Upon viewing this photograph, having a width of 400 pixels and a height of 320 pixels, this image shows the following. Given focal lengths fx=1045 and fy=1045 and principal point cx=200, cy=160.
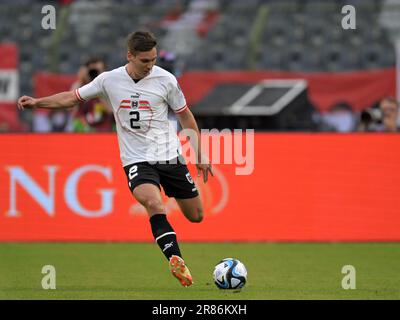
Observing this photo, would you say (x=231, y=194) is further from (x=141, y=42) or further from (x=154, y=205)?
(x=141, y=42)

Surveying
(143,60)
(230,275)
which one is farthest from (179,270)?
(143,60)

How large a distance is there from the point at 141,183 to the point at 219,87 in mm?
8573

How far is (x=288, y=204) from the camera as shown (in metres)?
13.7

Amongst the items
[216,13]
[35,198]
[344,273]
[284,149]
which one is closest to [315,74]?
[216,13]

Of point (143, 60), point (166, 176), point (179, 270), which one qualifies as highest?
point (143, 60)

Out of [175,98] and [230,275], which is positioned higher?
[175,98]

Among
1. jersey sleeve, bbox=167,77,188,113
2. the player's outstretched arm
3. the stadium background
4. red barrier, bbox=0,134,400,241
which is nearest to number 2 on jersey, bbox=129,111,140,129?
jersey sleeve, bbox=167,77,188,113

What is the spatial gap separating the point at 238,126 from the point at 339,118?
2578mm

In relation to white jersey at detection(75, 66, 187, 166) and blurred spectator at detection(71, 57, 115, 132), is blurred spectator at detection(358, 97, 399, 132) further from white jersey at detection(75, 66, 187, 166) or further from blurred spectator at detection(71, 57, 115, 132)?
white jersey at detection(75, 66, 187, 166)

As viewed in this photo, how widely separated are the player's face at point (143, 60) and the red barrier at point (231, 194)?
4790mm

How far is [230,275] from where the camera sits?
8773 millimetres

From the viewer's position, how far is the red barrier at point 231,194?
13648mm

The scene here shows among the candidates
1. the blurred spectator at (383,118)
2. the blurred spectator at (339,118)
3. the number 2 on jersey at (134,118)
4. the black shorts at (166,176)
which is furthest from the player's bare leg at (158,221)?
the blurred spectator at (339,118)

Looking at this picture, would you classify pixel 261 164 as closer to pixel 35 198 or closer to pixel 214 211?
pixel 214 211
